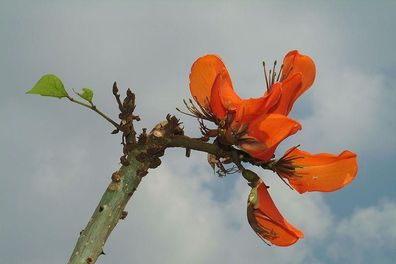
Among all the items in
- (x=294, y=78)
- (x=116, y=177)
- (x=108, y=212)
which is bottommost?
(x=108, y=212)

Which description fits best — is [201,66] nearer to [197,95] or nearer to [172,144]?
[197,95]

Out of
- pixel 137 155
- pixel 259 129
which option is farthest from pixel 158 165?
pixel 259 129

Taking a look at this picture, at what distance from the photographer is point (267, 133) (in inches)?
103

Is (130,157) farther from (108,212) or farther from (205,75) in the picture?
(205,75)

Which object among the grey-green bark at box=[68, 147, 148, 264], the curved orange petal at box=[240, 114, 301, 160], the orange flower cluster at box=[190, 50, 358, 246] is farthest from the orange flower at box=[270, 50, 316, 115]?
the grey-green bark at box=[68, 147, 148, 264]

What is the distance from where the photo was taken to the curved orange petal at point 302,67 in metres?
3.01

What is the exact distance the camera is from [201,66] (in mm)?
2924

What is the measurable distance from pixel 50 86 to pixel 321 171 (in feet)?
4.85

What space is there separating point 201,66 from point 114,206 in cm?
93

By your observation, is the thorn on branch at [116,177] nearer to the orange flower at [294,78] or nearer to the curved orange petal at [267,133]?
the curved orange petal at [267,133]

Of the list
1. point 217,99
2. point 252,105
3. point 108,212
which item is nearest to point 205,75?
point 217,99

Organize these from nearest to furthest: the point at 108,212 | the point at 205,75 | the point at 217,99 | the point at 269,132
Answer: the point at 108,212 → the point at 269,132 → the point at 217,99 → the point at 205,75

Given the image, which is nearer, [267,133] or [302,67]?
[267,133]

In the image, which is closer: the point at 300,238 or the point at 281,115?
the point at 281,115
